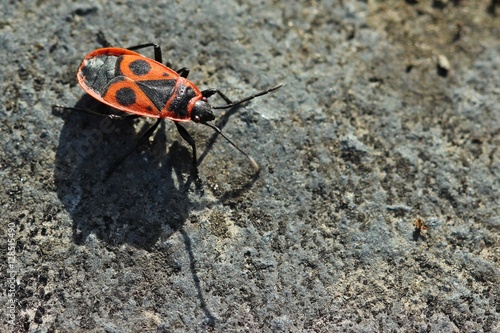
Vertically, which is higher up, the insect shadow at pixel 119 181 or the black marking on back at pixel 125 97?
the black marking on back at pixel 125 97

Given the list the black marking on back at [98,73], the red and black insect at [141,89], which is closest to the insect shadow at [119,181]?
the red and black insect at [141,89]

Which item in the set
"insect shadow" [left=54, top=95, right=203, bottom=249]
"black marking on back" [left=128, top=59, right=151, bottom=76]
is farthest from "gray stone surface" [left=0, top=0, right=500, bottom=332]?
"black marking on back" [left=128, top=59, right=151, bottom=76]

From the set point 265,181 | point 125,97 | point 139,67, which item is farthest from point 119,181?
point 265,181

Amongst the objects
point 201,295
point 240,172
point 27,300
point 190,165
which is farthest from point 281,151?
point 27,300

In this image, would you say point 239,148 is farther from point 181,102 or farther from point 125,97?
point 125,97

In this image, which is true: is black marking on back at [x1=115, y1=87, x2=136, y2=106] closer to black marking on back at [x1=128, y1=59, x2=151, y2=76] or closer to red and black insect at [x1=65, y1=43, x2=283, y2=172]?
red and black insect at [x1=65, y1=43, x2=283, y2=172]

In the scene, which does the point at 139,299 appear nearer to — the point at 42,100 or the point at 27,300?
the point at 27,300

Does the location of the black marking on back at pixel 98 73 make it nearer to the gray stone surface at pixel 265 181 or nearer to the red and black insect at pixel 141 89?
the red and black insect at pixel 141 89
